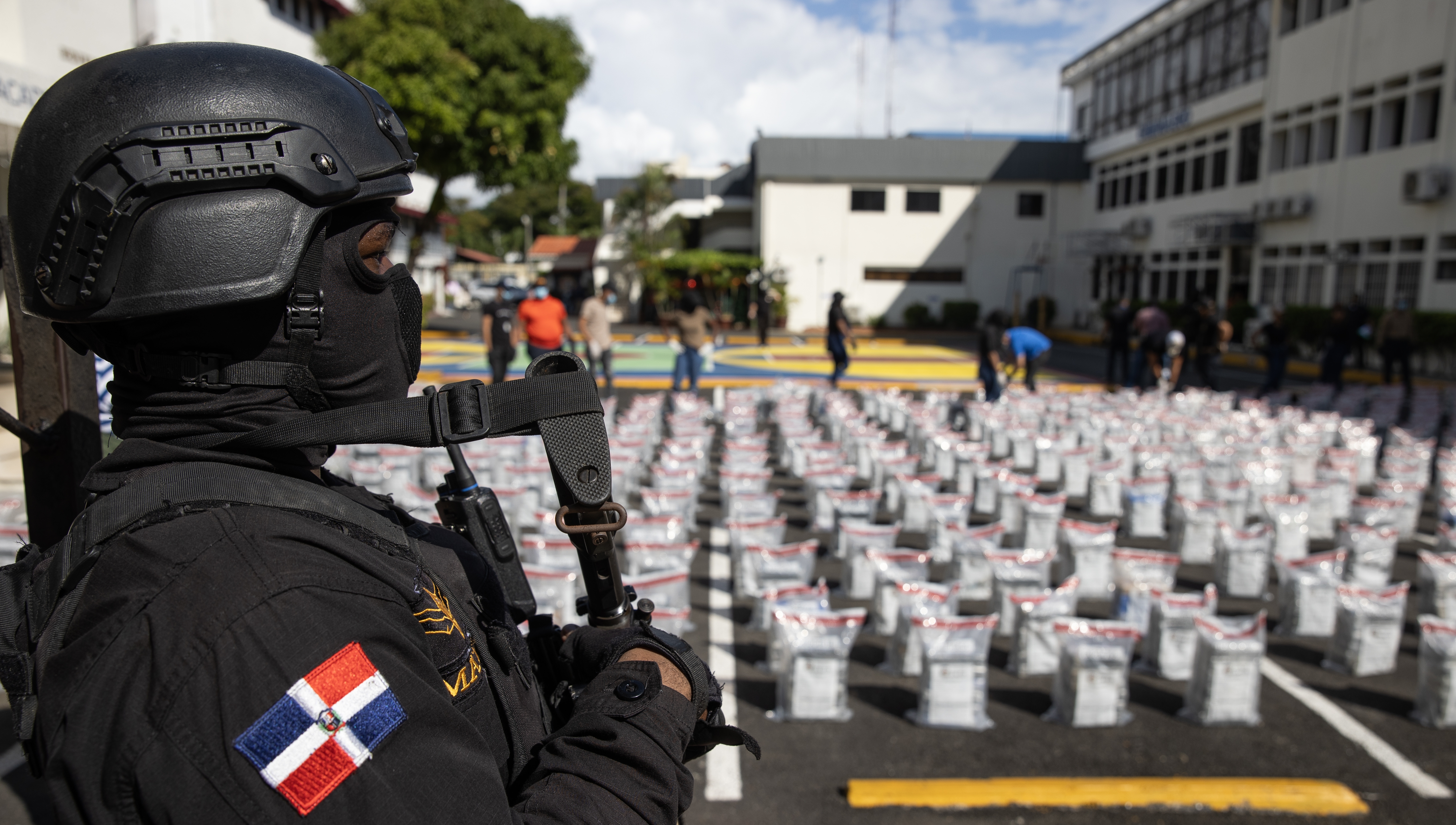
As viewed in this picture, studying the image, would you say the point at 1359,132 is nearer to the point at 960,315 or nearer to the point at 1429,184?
the point at 1429,184

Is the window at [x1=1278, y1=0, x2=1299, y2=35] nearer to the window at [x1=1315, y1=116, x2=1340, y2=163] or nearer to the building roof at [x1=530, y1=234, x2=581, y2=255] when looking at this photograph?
the window at [x1=1315, y1=116, x2=1340, y2=163]

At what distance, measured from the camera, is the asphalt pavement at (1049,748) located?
11.5ft

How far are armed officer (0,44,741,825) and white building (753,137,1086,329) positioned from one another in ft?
128

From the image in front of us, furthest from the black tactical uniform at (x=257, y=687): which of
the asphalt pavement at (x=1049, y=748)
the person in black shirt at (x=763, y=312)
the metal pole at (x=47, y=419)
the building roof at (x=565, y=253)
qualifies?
the building roof at (x=565, y=253)

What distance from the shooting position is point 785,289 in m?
39.6

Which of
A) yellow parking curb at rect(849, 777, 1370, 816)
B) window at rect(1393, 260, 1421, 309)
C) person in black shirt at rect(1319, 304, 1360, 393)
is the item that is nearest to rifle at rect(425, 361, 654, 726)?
yellow parking curb at rect(849, 777, 1370, 816)

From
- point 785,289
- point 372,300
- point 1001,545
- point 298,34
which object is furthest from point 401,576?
point 785,289

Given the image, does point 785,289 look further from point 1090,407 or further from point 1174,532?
point 1174,532

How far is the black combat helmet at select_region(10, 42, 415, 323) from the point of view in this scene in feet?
3.59

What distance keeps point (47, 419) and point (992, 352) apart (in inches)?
438

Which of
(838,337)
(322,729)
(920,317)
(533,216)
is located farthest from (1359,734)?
(533,216)

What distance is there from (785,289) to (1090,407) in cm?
2935

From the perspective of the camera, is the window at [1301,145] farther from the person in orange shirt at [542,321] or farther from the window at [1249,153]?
the person in orange shirt at [542,321]

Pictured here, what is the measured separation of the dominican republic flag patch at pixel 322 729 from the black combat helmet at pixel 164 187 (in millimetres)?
510
